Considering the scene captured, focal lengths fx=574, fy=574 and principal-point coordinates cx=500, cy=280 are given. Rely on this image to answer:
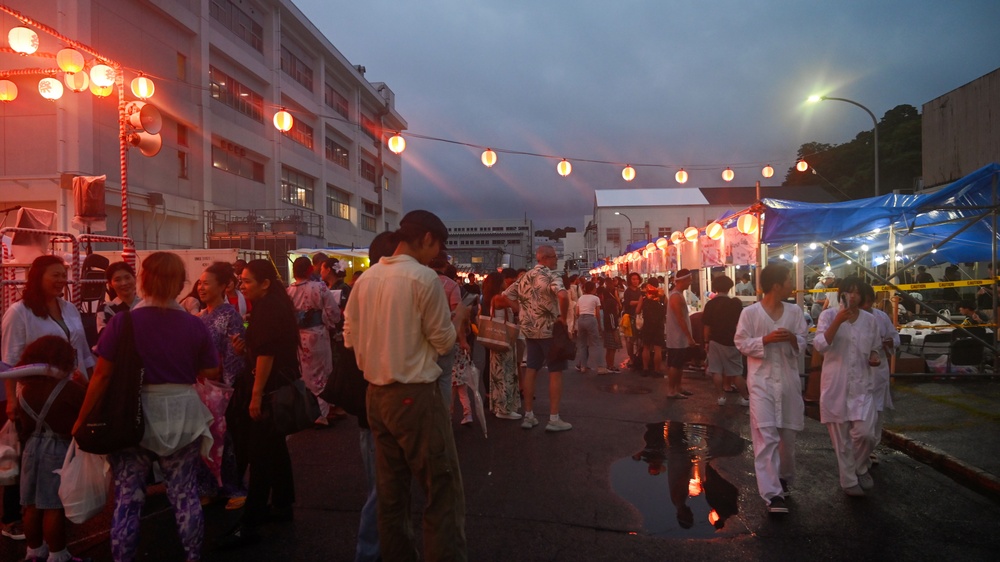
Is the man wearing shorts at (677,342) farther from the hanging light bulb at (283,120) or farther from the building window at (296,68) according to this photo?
the building window at (296,68)

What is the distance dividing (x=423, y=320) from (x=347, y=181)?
37.9 m

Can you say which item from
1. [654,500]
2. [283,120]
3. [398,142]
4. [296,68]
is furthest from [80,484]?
[296,68]

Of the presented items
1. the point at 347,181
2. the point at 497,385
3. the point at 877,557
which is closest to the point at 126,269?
the point at 497,385

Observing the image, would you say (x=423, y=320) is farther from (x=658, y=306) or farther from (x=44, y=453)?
(x=658, y=306)

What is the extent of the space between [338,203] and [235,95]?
40.0ft

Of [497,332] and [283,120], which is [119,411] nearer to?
[497,332]

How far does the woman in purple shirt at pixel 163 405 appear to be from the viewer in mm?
3064

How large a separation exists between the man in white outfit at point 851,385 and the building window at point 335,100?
116ft

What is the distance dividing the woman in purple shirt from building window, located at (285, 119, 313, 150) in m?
30.3

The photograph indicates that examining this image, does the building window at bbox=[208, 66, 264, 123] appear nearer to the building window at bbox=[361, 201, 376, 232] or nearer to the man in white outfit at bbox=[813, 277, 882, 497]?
the building window at bbox=[361, 201, 376, 232]

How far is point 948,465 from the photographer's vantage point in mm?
5480

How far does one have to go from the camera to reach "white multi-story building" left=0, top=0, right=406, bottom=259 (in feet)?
56.0

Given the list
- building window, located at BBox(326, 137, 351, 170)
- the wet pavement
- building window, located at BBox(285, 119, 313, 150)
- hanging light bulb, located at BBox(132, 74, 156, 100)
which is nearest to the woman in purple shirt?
the wet pavement

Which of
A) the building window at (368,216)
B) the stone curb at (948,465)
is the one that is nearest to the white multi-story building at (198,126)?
the building window at (368,216)
